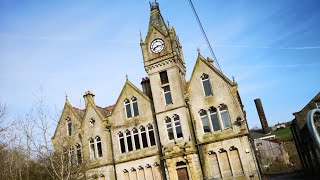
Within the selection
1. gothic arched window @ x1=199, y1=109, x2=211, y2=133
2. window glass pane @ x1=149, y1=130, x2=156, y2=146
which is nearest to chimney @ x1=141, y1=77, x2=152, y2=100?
window glass pane @ x1=149, y1=130, x2=156, y2=146

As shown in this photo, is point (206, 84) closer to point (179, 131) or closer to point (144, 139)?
point (179, 131)

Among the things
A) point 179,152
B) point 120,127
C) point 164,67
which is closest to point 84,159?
point 120,127

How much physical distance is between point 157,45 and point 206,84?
7.28 meters

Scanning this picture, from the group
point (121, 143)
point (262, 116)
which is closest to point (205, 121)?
point (121, 143)

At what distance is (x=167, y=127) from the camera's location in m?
29.1

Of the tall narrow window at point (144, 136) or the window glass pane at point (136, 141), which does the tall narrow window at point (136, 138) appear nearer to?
the window glass pane at point (136, 141)

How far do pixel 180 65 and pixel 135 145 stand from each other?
10548 mm

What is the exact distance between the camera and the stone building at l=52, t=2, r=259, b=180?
87.8 feet

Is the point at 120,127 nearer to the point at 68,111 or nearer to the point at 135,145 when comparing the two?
the point at 135,145

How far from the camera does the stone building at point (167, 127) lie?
87.8 ft

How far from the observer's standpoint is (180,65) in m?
31.5

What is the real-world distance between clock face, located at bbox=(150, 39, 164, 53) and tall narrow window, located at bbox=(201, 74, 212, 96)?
231 inches

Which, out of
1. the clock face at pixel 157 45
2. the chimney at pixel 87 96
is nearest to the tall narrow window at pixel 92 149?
the chimney at pixel 87 96

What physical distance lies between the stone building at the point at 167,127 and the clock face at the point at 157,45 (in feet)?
0.39
